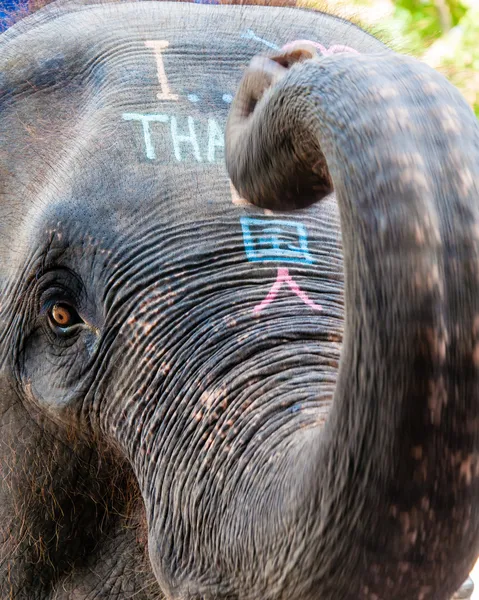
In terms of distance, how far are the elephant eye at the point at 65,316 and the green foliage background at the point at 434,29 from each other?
1.06 metres

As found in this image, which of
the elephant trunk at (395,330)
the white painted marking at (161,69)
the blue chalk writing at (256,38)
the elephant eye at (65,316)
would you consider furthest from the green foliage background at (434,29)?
the elephant trunk at (395,330)

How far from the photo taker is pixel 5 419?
7.10 feet

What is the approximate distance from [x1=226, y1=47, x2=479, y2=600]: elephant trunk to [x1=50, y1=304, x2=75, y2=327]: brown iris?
879 mm

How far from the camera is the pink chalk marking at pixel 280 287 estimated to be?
5.29ft

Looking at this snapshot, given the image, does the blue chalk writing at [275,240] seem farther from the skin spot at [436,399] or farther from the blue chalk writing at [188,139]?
the skin spot at [436,399]

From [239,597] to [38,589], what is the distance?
1.09 m

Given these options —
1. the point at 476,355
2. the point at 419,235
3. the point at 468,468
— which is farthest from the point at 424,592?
the point at 419,235

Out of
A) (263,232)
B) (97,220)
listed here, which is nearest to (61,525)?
(97,220)

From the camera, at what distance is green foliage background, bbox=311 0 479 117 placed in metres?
2.42

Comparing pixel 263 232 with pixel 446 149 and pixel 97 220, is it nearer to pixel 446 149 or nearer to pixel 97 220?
pixel 97 220

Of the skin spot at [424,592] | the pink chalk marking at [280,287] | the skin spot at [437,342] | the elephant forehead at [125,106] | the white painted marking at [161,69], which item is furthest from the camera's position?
the white painted marking at [161,69]

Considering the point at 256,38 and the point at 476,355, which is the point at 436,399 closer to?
the point at 476,355

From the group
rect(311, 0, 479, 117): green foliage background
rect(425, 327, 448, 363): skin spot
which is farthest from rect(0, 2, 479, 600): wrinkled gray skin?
rect(311, 0, 479, 117): green foliage background

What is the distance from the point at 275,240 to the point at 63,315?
0.49 meters
